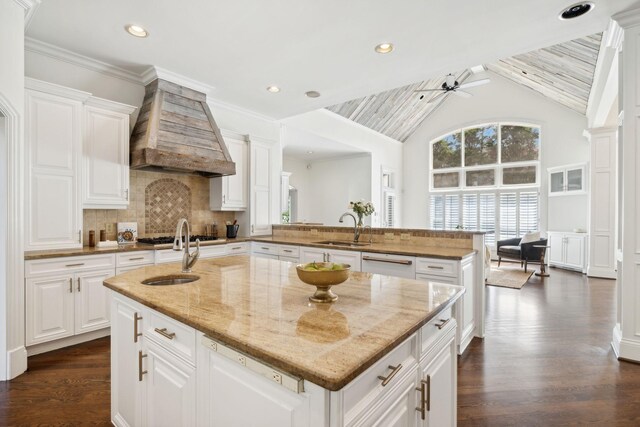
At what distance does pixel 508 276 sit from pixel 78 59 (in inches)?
296

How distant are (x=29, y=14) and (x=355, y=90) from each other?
133 inches

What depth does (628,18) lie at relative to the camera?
2613 mm

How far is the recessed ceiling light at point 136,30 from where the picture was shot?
9.32 feet

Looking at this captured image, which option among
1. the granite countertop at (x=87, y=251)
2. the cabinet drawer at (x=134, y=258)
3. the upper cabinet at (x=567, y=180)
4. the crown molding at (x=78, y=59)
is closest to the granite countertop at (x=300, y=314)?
the granite countertop at (x=87, y=251)

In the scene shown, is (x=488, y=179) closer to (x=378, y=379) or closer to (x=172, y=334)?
(x=378, y=379)

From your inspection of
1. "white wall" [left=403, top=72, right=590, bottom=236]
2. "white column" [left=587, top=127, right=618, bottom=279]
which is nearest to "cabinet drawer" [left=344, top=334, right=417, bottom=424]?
"white column" [left=587, top=127, right=618, bottom=279]

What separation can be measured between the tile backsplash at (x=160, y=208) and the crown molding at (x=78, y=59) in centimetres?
115

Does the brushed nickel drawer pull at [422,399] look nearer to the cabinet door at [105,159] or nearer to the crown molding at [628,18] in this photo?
the crown molding at [628,18]

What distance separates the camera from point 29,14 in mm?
2541

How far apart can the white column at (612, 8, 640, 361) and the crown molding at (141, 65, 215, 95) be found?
4275 mm

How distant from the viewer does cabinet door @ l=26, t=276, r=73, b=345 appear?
2.68m

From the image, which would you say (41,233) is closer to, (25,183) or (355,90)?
(25,183)

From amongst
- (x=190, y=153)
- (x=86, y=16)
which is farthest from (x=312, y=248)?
(x=86, y=16)

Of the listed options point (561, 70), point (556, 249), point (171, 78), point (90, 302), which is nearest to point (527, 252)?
point (556, 249)
